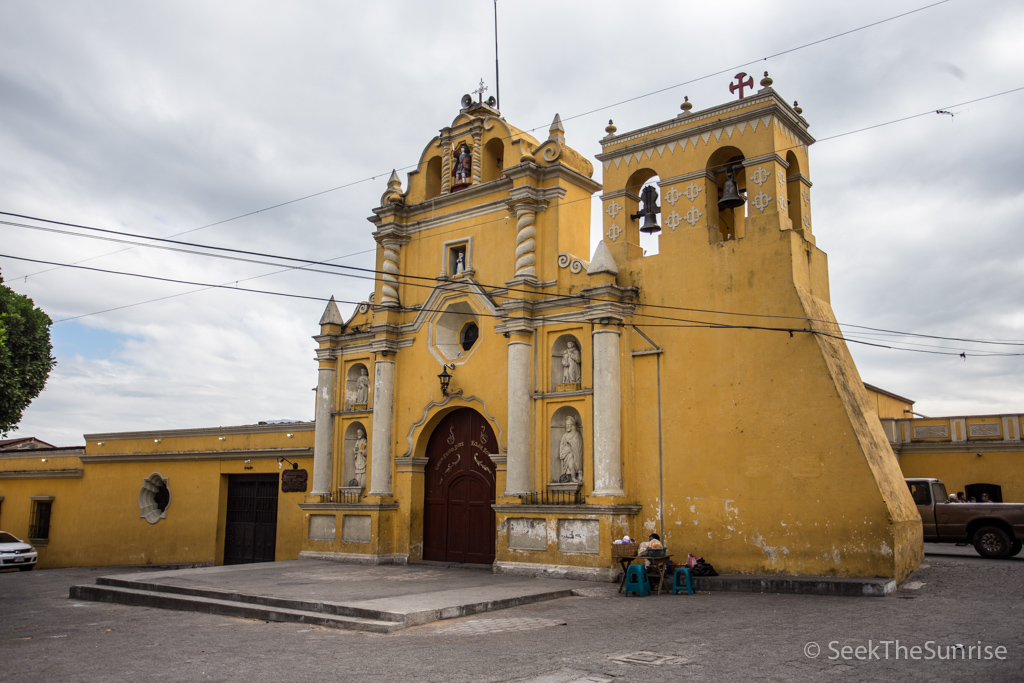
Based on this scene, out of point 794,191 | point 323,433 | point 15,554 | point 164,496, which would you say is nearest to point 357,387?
point 323,433

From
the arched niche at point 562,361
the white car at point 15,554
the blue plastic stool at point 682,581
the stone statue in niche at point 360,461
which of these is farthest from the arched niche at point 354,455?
the white car at point 15,554

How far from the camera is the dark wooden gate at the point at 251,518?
20594 mm

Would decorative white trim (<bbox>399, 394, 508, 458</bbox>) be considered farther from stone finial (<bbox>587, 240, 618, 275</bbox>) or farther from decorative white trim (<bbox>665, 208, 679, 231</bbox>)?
decorative white trim (<bbox>665, 208, 679, 231</bbox>)

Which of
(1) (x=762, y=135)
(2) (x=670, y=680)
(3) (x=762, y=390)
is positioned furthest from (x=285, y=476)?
(2) (x=670, y=680)

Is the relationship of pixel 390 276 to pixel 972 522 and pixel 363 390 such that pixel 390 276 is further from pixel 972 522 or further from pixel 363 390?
pixel 972 522

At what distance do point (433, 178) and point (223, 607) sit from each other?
1087 cm

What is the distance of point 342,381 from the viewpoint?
18.9 metres

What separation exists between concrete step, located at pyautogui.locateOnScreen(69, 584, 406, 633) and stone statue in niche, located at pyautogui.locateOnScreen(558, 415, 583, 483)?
5814 mm

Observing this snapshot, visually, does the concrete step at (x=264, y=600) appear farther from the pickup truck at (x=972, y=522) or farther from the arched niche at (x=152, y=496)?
the pickup truck at (x=972, y=522)

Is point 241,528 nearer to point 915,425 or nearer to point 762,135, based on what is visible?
point 762,135

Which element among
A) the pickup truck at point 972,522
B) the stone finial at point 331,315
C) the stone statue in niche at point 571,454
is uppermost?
the stone finial at point 331,315

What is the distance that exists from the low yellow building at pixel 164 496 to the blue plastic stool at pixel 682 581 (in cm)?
1078

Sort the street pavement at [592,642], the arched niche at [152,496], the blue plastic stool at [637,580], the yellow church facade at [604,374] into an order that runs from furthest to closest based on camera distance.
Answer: the arched niche at [152,496] < the yellow church facade at [604,374] < the blue plastic stool at [637,580] < the street pavement at [592,642]

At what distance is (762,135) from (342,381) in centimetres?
1087
